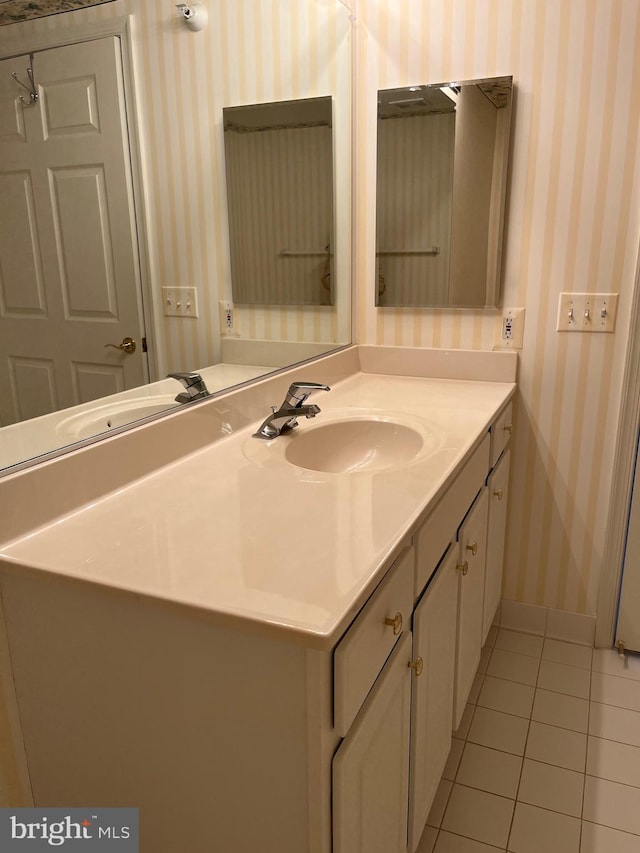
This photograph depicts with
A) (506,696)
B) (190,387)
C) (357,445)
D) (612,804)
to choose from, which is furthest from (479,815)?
(190,387)

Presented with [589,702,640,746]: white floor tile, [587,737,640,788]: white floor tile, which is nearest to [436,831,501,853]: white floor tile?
[587,737,640,788]: white floor tile

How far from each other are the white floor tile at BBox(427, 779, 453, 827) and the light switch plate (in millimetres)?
Result: 1316

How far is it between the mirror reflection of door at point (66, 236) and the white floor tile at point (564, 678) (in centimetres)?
157

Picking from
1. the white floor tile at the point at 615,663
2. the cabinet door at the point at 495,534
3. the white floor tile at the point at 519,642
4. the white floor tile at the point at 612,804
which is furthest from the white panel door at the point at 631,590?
the white floor tile at the point at 612,804

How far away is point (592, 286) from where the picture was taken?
1907 mm

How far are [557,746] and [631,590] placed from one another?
613 millimetres

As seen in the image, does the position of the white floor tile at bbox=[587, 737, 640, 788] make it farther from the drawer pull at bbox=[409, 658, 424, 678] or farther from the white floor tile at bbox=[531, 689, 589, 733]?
the drawer pull at bbox=[409, 658, 424, 678]

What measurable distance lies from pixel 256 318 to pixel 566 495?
3.81ft

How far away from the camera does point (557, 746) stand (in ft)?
5.69

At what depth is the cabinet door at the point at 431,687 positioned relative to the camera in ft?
3.89

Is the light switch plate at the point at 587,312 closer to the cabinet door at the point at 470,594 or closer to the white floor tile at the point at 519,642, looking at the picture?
the cabinet door at the point at 470,594

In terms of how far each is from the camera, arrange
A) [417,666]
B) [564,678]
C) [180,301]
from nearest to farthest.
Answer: [417,666] < [180,301] < [564,678]

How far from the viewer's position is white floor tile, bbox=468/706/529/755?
1742mm

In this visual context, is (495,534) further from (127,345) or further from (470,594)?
(127,345)
